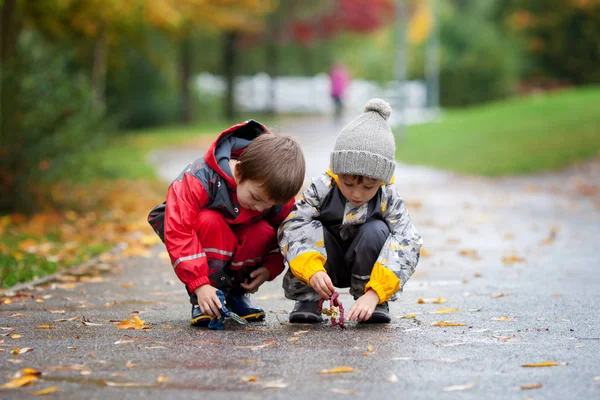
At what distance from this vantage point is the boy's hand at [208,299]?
450 centimetres

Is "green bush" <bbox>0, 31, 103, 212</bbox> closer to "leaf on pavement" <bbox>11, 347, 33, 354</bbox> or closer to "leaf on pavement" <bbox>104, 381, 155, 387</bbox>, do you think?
"leaf on pavement" <bbox>11, 347, 33, 354</bbox>

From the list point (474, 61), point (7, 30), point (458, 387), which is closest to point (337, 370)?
point (458, 387)

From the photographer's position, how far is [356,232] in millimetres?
4844

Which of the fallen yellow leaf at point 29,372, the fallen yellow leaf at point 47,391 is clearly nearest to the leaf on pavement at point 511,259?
the fallen yellow leaf at point 29,372

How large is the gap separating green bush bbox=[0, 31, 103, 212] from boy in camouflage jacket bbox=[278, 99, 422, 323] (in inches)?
260

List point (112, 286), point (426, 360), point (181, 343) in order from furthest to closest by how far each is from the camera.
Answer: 1. point (112, 286)
2. point (181, 343)
3. point (426, 360)

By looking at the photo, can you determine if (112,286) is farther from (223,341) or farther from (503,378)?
(503,378)

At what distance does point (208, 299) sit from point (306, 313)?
2.02 ft

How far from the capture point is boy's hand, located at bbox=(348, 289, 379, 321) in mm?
4504

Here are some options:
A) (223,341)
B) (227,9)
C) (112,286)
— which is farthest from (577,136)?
(223,341)

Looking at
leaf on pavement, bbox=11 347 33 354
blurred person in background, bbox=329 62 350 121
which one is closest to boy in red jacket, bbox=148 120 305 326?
leaf on pavement, bbox=11 347 33 354

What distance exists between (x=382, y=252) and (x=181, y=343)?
110 cm

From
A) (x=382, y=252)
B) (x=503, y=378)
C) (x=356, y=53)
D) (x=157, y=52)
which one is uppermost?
(x=356, y=53)

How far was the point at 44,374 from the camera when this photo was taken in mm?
3678
